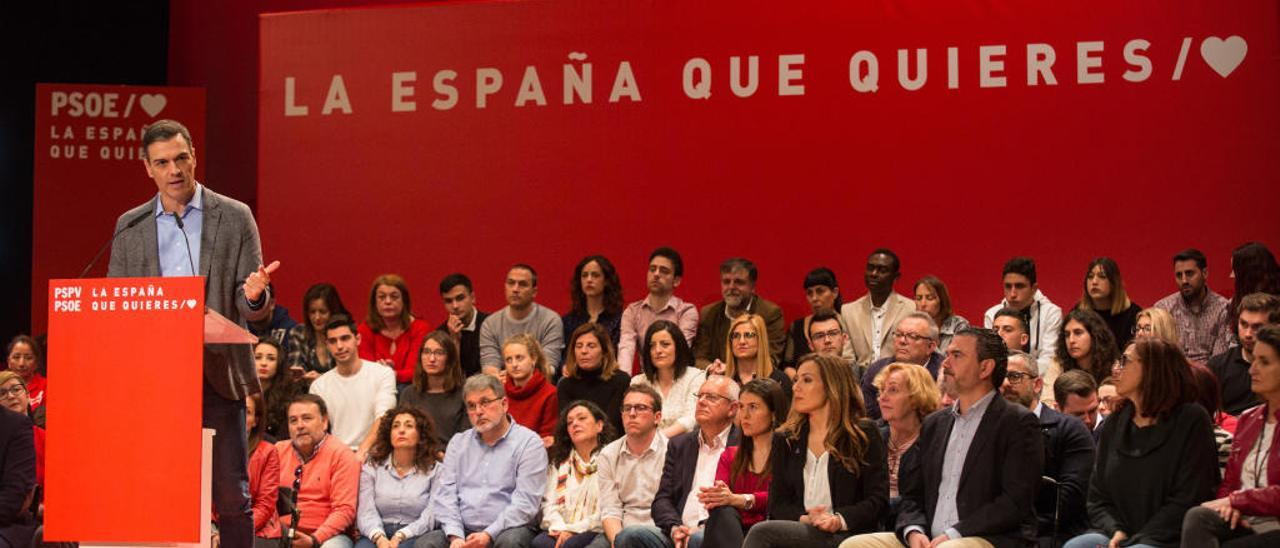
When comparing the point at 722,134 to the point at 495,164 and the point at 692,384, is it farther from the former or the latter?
the point at 692,384

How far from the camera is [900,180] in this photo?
8.08m

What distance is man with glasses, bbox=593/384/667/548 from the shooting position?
6031 millimetres

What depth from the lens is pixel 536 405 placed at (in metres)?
6.88

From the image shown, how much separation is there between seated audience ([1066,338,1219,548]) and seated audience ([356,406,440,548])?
274cm

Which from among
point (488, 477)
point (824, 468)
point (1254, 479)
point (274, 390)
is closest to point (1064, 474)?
point (1254, 479)

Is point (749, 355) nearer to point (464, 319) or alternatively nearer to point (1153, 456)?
point (464, 319)

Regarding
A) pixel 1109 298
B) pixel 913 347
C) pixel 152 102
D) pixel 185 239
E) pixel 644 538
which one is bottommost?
pixel 644 538

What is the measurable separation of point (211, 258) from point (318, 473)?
2.93m

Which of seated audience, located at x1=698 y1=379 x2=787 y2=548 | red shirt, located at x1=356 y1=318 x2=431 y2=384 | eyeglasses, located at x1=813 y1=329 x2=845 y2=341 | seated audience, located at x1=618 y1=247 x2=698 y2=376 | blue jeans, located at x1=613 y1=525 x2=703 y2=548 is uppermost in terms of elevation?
seated audience, located at x1=618 y1=247 x2=698 y2=376

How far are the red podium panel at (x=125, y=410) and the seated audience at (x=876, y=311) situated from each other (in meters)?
4.48

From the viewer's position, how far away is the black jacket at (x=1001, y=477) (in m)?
4.85

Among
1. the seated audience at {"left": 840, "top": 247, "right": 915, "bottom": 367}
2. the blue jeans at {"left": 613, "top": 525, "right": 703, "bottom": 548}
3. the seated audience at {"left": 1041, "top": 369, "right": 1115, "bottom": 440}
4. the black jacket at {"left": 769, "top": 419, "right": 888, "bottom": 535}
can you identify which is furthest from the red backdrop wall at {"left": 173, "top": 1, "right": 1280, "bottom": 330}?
the black jacket at {"left": 769, "top": 419, "right": 888, "bottom": 535}

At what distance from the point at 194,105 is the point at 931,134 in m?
4.50

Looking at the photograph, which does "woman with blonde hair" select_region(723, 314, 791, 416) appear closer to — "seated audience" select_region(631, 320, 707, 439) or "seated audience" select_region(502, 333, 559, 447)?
"seated audience" select_region(631, 320, 707, 439)
